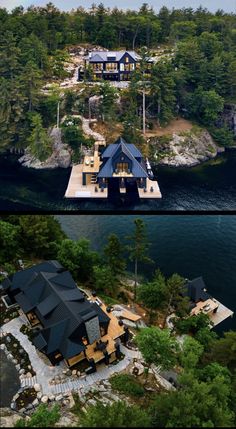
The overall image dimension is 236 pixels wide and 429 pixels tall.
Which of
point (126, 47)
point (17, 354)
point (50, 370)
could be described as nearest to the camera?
point (50, 370)

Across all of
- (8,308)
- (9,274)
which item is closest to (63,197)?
(9,274)

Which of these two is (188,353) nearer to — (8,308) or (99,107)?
(8,308)

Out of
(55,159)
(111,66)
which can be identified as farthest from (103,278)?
(111,66)

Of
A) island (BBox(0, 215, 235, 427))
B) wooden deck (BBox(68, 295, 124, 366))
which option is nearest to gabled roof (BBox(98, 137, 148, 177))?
island (BBox(0, 215, 235, 427))

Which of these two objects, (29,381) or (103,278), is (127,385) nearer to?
(29,381)

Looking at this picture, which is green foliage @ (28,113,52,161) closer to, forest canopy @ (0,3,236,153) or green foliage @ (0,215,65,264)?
forest canopy @ (0,3,236,153)

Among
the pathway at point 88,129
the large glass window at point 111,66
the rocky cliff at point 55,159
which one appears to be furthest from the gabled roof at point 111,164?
the large glass window at point 111,66
